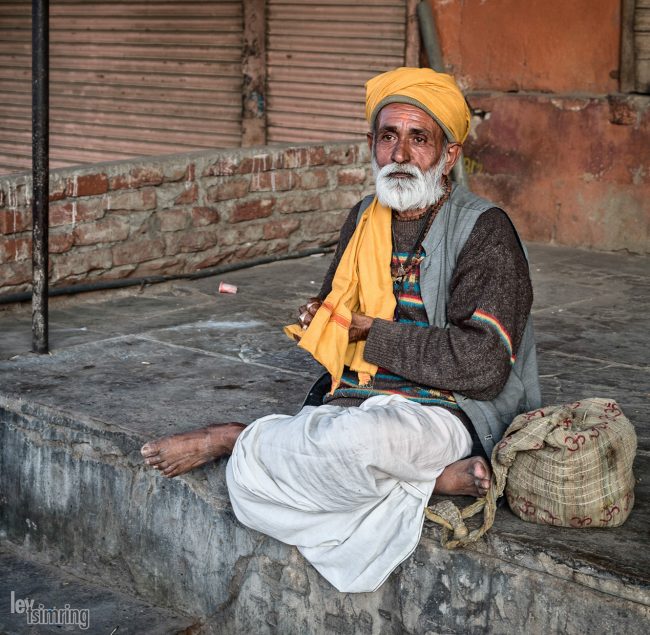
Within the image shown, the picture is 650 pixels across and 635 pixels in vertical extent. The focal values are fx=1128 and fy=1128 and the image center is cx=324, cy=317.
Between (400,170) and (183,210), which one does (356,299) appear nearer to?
(400,170)

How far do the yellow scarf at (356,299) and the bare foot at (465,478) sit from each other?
0.37m

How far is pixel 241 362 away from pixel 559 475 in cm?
201

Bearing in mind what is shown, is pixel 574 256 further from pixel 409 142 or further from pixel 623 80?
pixel 409 142

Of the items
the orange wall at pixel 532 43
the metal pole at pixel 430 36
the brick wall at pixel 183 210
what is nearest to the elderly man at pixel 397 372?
the brick wall at pixel 183 210

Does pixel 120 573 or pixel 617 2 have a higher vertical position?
pixel 617 2

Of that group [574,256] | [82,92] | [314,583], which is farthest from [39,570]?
[82,92]

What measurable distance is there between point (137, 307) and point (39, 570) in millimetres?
1950

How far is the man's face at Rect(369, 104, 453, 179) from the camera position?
10.5ft

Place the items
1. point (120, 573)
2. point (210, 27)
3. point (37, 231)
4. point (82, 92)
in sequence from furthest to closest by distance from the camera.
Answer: point (82, 92), point (210, 27), point (37, 231), point (120, 573)

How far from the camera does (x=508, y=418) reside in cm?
319

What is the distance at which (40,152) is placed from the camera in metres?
4.43

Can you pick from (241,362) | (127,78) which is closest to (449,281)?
(241,362)

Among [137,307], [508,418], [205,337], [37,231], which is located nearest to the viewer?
[508,418]

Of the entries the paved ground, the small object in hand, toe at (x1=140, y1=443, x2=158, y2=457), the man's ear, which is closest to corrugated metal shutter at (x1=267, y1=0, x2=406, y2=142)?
the paved ground
